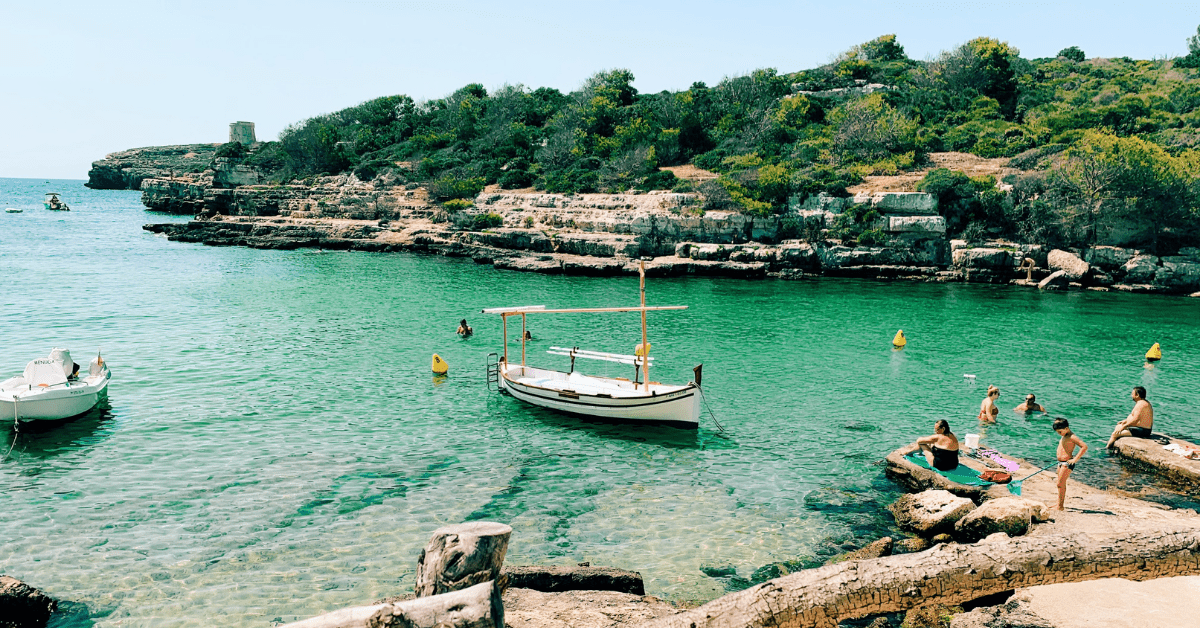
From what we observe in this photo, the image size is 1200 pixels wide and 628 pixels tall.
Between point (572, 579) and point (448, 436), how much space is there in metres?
9.31

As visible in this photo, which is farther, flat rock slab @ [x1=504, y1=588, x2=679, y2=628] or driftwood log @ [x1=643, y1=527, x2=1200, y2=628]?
flat rock slab @ [x1=504, y1=588, x2=679, y2=628]

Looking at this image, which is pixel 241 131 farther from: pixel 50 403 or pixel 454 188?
pixel 50 403

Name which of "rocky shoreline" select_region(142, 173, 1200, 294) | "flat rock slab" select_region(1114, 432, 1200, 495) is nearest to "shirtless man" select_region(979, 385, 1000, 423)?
"flat rock slab" select_region(1114, 432, 1200, 495)

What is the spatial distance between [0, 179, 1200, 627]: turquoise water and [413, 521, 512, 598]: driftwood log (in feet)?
11.6

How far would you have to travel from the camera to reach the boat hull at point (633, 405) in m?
19.4

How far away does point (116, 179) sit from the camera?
185250 mm

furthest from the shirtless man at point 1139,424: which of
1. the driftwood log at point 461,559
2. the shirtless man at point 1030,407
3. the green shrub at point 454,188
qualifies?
the green shrub at point 454,188

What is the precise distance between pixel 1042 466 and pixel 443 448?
1411cm

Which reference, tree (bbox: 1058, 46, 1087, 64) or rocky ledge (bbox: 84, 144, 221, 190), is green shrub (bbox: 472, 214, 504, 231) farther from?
rocky ledge (bbox: 84, 144, 221, 190)

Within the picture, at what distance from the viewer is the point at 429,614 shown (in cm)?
704

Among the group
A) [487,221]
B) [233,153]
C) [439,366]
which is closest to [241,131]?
[233,153]

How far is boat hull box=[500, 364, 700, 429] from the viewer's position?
19.4 meters

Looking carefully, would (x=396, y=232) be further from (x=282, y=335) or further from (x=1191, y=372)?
(x=1191, y=372)

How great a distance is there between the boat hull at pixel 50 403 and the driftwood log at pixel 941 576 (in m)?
17.8
